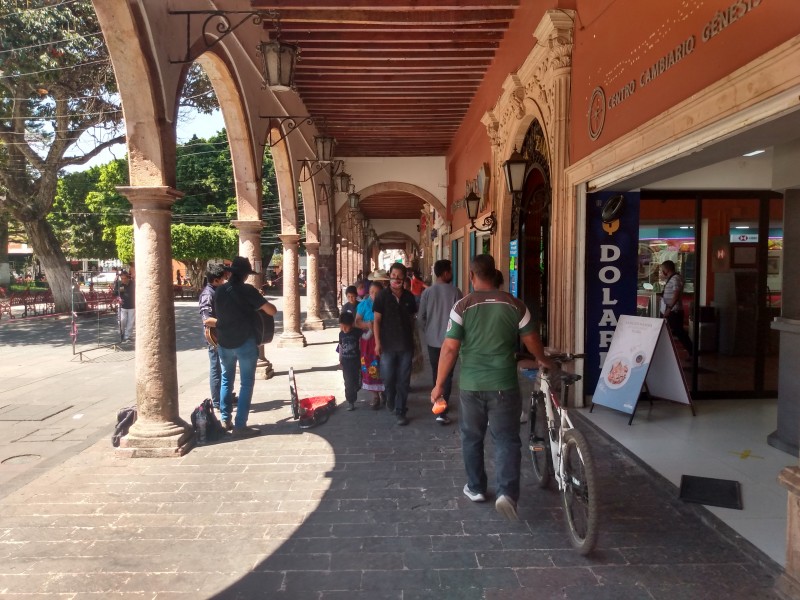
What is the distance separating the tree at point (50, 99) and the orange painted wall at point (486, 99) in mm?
6493

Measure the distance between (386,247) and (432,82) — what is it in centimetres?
4489

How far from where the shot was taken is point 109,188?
34.9m

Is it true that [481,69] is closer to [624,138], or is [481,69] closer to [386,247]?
[624,138]

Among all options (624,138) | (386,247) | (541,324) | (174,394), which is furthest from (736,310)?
(386,247)

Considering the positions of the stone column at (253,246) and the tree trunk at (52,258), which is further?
the tree trunk at (52,258)

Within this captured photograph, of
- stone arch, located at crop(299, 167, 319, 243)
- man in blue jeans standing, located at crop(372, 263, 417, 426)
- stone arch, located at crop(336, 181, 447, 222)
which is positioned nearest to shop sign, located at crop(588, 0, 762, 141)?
man in blue jeans standing, located at crop(372, 263, 417, 426)

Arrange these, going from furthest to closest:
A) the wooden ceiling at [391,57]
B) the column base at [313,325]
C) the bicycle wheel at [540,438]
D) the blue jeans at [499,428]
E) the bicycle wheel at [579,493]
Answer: the column base at [313,325], the wooden ceiling at [391,57], the bicycle wheel at [540,438], the blue jeans at [499,428], the bicycle wheel at [579,493]

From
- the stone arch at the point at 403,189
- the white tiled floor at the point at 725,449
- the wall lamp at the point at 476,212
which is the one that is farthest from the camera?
the stone arch at the point at 403,189

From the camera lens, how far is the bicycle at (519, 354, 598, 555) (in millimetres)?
3008

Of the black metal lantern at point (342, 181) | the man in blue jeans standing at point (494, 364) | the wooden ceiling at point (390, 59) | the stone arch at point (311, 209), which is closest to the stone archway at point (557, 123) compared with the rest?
the wooden ceiling at point (390, 59)

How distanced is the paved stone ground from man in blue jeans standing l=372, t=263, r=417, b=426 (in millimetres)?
1055

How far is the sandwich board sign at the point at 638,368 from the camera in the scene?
518 centimetres

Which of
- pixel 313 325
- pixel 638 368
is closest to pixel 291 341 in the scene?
pixel 313 325

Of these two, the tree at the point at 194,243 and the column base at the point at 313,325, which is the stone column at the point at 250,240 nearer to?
the column base at the point at 313,325
